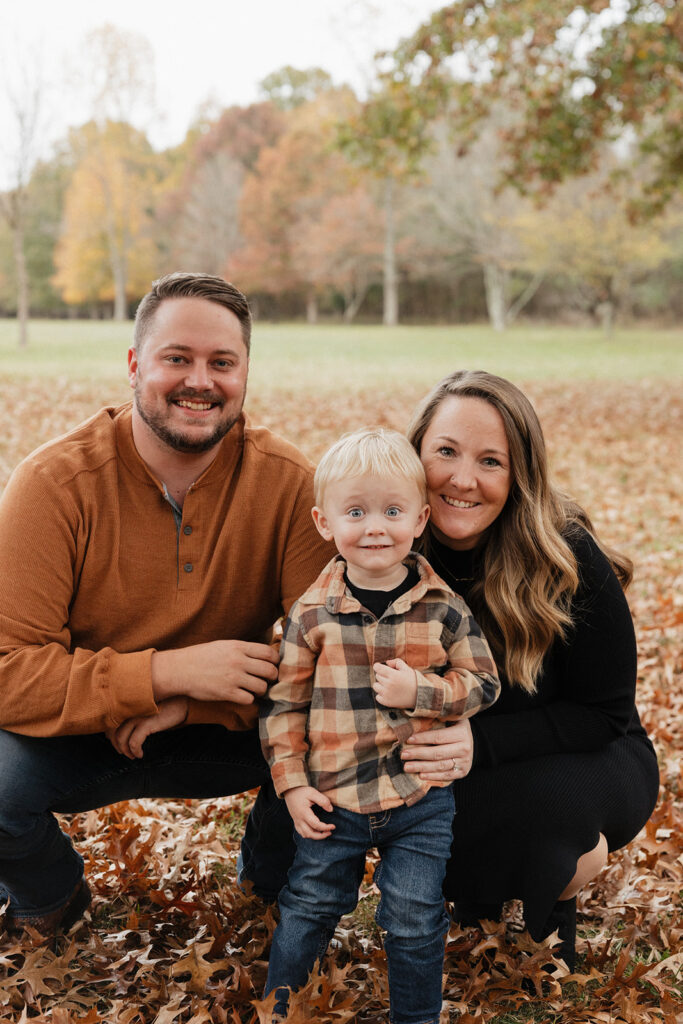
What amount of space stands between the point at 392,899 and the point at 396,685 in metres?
0.61

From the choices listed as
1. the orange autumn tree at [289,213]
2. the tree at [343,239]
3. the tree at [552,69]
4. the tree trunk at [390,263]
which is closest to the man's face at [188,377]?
the tree at [552,69]

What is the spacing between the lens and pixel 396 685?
245 centimetres

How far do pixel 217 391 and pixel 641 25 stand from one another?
32.9ft

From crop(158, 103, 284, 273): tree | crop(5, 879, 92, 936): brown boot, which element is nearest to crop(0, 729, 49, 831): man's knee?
crop(5, 879, 92, 936): brown boot

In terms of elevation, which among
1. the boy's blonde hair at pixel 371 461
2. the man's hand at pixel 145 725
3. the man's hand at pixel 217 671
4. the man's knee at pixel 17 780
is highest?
the boy's blonde hair at pixel 371 461

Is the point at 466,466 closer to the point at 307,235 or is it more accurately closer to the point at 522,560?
the point at 522,560

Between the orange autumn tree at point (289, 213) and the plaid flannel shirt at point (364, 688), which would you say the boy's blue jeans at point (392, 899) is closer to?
the plaid flannel shirt at point (364, 688)

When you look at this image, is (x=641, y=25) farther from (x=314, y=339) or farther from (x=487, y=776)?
(x=314, y=339)

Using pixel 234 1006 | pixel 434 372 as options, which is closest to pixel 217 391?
pixel 234 1006

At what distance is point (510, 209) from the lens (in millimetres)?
41000

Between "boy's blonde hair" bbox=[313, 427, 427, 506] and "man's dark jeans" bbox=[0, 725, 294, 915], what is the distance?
98 cm

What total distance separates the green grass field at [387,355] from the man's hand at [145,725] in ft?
51.1

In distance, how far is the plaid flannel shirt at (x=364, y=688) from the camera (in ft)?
8.26

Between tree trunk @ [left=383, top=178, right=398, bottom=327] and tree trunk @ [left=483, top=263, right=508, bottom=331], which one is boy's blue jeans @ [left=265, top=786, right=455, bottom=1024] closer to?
tree trunk @ [left=483, top=263, right=508, bottom=331]
